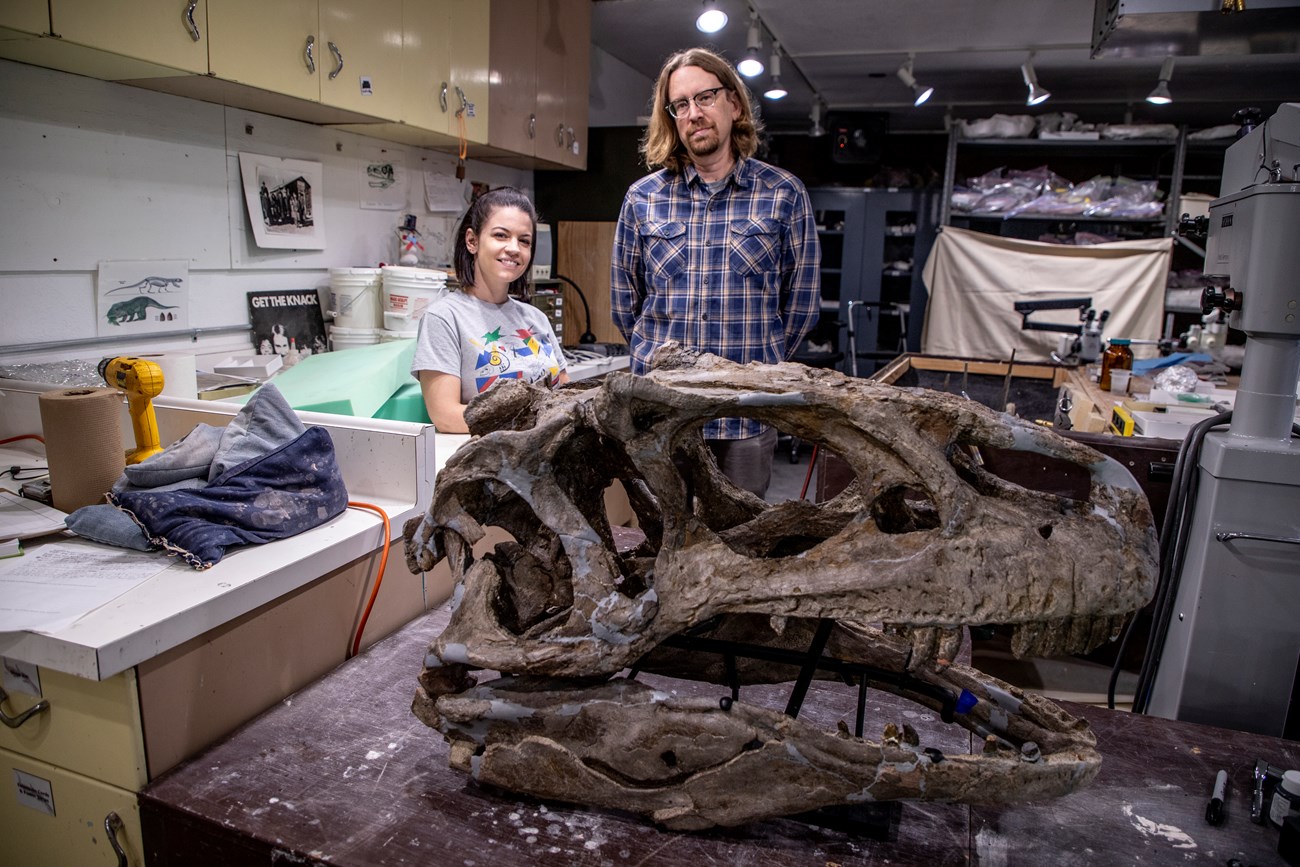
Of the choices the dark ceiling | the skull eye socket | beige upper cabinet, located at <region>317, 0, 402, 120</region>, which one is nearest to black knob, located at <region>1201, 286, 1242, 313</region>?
the skull eye socket

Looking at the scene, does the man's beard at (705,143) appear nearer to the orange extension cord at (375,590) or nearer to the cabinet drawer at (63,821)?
the orange extension cord at (375,590)

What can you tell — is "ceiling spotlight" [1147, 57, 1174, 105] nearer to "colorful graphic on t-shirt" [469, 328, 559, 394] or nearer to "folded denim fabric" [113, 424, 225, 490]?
"colorful graphic on t-shirt" [469, 328, 559, 394]

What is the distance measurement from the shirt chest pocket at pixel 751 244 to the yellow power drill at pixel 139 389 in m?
1.63

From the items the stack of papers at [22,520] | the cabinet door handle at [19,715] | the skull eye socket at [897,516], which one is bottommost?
the cabinet door handle at [19,715]

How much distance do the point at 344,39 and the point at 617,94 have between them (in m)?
4.23

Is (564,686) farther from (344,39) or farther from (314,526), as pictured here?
(344,39)

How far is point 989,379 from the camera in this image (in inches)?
197

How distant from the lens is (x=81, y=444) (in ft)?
5.98

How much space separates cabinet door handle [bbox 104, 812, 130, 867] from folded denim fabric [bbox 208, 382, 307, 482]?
26.1 inches


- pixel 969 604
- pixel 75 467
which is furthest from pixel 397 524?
pixel 969 604

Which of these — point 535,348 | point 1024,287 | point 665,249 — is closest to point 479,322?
point 535,348

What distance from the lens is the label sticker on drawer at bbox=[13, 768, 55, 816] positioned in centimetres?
152

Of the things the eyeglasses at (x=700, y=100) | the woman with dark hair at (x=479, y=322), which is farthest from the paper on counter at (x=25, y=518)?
the eyeglasses at (x=700, y=100)

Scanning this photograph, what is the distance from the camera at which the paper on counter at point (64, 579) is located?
1410 millimetres
